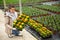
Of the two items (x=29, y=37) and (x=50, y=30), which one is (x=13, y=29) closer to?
(x=29, y=37)

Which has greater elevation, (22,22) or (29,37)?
(22,22)

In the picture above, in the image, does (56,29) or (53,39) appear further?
(56,29)

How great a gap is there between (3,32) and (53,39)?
2.83m

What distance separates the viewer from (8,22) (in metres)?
9.84

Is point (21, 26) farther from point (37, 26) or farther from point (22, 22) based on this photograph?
point (37, 26)

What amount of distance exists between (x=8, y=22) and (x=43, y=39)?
1819 millimetres

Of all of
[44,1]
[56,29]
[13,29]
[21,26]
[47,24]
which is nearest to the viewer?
[21,26]

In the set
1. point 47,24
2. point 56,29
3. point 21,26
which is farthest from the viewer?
point 47,24

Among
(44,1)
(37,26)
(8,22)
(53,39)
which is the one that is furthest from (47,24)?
(44,1)

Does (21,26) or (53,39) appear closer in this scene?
(21,26)

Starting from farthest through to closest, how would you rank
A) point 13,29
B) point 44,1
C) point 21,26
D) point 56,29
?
point 44,1 < point 56,29 < point 13,29 < point 21,26

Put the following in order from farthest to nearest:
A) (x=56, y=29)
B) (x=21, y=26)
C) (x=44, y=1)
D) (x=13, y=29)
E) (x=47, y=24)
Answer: (x=44, y=1), (x=47, y=24), (x=56, y=29), (x=13, y=29), (x=21, y=26)

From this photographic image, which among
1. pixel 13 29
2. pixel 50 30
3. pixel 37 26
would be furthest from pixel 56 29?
pixel 13 29

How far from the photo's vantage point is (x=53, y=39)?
9.92m
